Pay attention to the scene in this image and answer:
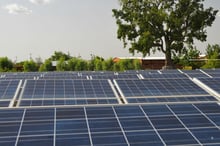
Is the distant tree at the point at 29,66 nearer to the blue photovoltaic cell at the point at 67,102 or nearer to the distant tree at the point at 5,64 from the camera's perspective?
the distant tree at the point at 5,64

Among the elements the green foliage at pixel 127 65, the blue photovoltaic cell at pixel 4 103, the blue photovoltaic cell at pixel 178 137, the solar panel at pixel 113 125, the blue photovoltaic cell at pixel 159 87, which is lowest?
the blue photovoltaic cell at pixel 178 137

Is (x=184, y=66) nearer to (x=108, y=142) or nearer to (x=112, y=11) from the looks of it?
(x=112, y=11)

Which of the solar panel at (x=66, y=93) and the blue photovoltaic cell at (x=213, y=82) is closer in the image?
the solar panel at (x=66, y=93)

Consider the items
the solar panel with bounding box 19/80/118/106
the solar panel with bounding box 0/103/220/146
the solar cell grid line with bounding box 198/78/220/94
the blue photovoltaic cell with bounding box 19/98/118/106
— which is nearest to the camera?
the solar panel with bounding box 0/103/220/146

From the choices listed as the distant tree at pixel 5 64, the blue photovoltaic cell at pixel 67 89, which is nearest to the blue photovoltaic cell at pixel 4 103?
the blue photovoltaic cell at pixel 67 89

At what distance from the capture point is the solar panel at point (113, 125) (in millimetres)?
10438

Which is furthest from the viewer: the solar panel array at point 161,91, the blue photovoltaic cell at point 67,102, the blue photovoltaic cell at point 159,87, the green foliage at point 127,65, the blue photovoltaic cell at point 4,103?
the green foliage at point 127,65

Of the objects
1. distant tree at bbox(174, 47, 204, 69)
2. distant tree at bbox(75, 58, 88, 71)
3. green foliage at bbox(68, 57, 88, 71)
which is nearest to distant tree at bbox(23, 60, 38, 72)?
green foliage at bbox(68, 57, 88, 71)

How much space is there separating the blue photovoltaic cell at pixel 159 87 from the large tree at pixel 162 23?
3102 centimetres

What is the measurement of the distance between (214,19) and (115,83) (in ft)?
127

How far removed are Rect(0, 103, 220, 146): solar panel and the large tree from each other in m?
39.3

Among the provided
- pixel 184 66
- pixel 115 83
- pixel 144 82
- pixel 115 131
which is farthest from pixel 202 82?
pixel 184 66

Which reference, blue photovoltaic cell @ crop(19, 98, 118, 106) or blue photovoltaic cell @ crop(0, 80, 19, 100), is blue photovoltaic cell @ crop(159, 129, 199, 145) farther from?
blue photovoltaic cell @ crop(0, 80, 19, 100)

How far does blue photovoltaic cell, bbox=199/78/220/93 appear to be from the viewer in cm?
1912
